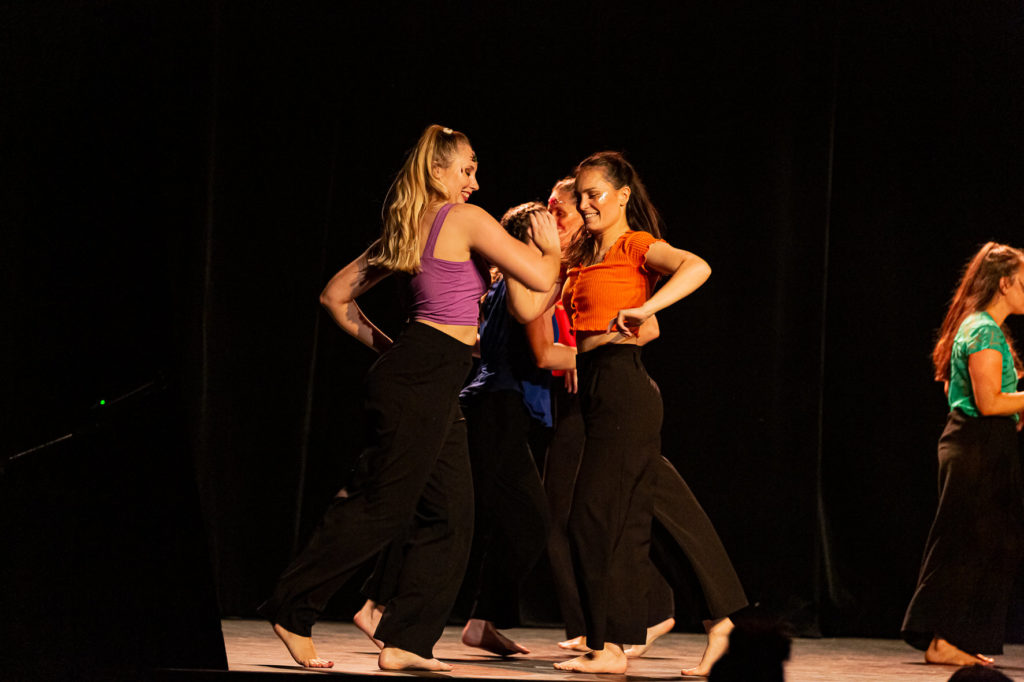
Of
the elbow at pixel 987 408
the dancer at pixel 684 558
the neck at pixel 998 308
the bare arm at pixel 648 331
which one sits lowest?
the dancer at pixel 684 558

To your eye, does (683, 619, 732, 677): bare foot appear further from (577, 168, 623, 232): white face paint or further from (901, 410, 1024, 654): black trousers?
(577, 168, 623, 232): white face paint

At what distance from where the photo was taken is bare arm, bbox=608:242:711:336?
3.44m

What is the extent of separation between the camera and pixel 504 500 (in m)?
4.11

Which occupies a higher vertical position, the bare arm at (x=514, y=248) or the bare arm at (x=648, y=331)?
the bare arm at (x=514, y=248)

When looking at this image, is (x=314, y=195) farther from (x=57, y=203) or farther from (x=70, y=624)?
(x=70, y=624)

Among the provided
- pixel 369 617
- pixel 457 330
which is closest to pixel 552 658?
pixel 369 617

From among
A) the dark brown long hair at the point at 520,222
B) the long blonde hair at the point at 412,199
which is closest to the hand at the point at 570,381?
the dark brown long hair at the point at 520,222

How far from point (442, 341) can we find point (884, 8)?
310cm

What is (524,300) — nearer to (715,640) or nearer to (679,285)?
(679,285)

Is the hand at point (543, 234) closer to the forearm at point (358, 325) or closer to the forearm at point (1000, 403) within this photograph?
the forearm at point (358, 325)

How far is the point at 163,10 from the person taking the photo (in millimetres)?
5492

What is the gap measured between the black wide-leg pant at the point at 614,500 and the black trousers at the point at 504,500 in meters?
0.51

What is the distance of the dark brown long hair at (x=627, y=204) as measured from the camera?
378cm

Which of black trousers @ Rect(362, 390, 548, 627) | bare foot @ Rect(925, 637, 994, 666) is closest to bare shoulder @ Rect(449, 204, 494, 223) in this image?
black trousers @ Rect(362, 390, 548, 627)
